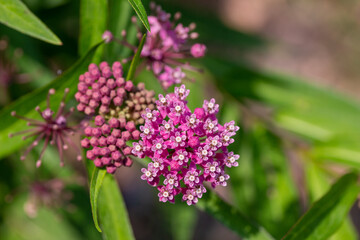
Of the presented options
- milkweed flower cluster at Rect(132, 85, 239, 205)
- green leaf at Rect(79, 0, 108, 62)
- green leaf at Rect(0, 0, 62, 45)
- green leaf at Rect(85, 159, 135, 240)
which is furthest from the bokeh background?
green leaf at Rect(85, 159, 135, 240)

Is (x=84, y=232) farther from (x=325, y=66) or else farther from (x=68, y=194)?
(x=325, y=66)

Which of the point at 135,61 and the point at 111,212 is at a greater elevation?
the point at 135,61

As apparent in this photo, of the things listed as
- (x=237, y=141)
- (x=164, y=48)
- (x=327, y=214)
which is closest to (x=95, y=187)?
(x=164, y=48)

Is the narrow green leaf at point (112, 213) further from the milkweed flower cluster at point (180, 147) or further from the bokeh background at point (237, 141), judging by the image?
the bokeh background at point (237, 141)

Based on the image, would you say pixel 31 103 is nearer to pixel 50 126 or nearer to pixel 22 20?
pixel 50 126

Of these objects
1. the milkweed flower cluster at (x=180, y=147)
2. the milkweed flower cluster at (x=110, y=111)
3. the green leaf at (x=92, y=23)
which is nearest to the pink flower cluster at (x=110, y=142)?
the milkweed flower cluster at (x=110, y=111)

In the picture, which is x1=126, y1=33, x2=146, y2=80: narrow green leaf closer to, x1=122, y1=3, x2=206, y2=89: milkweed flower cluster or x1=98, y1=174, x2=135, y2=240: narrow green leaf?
x1=122, y1=3, x2=206, y2=89: milkweed flower cluster

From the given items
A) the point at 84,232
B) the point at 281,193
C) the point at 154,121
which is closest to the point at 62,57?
the point at 84,232

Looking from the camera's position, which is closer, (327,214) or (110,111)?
(110,111)
